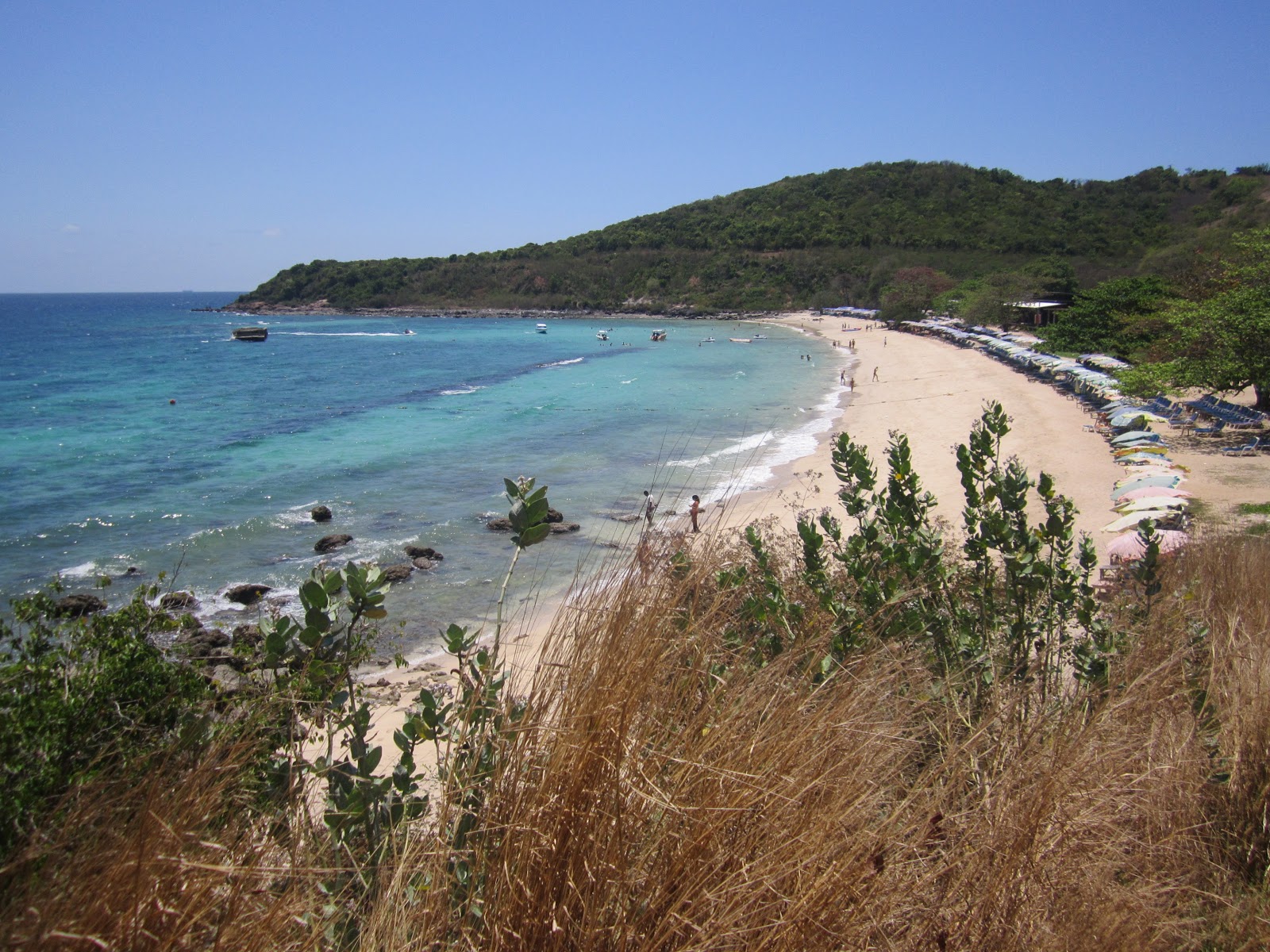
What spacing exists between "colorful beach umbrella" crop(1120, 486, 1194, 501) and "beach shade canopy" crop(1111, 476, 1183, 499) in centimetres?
17

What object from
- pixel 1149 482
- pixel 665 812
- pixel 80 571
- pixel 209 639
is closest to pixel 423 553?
pixel 209 639

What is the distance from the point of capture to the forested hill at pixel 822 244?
3130 inches

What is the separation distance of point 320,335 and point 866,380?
61328 millimetres

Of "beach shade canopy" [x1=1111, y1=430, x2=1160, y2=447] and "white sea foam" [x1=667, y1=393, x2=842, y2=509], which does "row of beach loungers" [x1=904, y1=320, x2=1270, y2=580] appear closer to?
"beach shade canopy" [x1=1111, y1=430, x2=1160, y2=447]

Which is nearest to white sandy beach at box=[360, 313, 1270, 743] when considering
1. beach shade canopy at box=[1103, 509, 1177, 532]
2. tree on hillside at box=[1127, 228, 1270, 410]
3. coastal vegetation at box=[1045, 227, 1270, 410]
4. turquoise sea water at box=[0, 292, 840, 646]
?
beach shade canopy at box=[1103, 509, 1177, 532]

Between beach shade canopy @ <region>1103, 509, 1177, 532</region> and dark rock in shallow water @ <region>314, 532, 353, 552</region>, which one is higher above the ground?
beach shade canopy @ <region>1103, 509, 1177, 532</region>

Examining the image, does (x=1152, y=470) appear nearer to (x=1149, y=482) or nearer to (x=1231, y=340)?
(x=1149, y=482)

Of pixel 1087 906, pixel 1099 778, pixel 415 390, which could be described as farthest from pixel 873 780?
pixel 415 390

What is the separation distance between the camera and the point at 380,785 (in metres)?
1.96

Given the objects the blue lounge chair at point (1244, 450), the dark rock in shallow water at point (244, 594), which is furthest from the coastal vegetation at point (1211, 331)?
the dark rock in shallow water at point (244, 594)

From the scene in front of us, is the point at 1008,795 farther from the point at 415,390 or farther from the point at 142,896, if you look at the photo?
the point at 415,390

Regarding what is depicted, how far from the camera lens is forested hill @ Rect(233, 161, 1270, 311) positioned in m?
79.5

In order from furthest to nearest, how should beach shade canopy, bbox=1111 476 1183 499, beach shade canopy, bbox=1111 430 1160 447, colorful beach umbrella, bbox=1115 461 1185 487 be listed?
beach shade canopy, bbox=1111 430 1160 447
colorful beach umbrella, bbox=1115 461 1185 487
beach shade canopy, bbox=1111 476 1183 499

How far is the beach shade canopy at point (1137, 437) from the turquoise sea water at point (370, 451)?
798 centimetres
